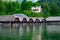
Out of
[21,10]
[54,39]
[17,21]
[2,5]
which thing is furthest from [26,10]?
[54,39]

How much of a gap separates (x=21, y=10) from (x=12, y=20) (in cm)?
1161

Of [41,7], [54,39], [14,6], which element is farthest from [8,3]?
[54,39]

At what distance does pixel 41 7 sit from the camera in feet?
217

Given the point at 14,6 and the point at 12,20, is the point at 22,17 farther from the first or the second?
the point at 14,6

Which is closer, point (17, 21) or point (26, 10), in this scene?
point (17, 21)

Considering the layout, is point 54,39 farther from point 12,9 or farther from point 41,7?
point 41,7

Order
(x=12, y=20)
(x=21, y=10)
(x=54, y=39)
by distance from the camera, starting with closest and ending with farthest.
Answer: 1. (x=54, y=39)
2. (x=12, y=20)
3. (x=21, y=10)

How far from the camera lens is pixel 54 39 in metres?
14.8

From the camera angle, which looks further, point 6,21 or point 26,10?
point 26,10

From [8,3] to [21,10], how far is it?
2.83 meters

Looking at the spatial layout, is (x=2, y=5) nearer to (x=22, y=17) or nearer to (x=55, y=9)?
(x=22, y=17)

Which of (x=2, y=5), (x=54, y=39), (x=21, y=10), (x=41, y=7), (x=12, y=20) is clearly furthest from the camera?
(x=41, y=7)

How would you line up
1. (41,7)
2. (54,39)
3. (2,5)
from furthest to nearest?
(41,7), (2,5), (54,39)

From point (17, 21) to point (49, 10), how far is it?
1503 centimetres
